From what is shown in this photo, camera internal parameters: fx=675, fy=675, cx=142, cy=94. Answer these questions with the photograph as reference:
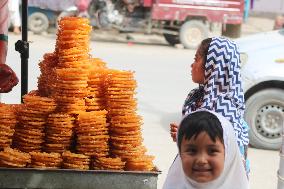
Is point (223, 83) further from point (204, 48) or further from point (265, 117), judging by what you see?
point (265, 117)

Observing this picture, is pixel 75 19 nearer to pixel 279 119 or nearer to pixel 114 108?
pixel 114 108

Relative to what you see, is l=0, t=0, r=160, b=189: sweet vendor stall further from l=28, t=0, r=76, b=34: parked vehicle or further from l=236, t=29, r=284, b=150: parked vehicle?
l=28, t=0, r=76, b=34: parked vehicle

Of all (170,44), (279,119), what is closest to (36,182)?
(279,119)

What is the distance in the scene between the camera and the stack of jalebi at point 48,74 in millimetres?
4761

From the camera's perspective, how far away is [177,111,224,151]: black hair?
2.79m

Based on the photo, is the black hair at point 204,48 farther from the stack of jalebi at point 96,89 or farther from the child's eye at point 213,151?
the stack of jalebi at point 96,89

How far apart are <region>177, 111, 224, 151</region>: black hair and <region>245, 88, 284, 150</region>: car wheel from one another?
4.92 metres

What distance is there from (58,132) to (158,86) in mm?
7085

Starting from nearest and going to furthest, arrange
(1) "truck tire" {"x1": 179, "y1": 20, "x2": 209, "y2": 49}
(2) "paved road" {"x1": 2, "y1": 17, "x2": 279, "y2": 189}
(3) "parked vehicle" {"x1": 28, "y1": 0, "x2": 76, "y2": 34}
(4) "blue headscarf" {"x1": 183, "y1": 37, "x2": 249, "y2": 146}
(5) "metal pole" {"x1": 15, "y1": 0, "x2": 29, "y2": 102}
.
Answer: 1. (4) "blue headscarf" {"x1": 183, "y1": 37, "x2": 249, "y2": 146}
2. (5) "metal pole" {"x1": 15, "y1": 0, "x2": 29, "y2": 102}
3. (2) "paved road" {"x1": 2, "y1": 17, "x2": 279, "y2": 189}
4. (1) "truck tire" {"x1": 179, "y1": 20, "x2": 209, "y2": 49}
5. (3) "parked vehicle" {"x1": 28, "y1": 0, "x2": 76, "y2": 34}

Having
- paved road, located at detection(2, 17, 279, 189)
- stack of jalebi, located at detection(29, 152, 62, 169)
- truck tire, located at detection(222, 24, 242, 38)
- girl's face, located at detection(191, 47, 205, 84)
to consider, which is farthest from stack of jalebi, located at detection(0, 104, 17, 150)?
truck tire, located at detection(222, 24, 242, 38)

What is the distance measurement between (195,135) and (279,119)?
5119 mm

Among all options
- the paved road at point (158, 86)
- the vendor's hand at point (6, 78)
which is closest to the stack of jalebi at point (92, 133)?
the vendor's hand at point (6, 78)

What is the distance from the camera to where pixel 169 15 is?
1805 centimetres

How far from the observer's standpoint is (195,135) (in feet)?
9.12
